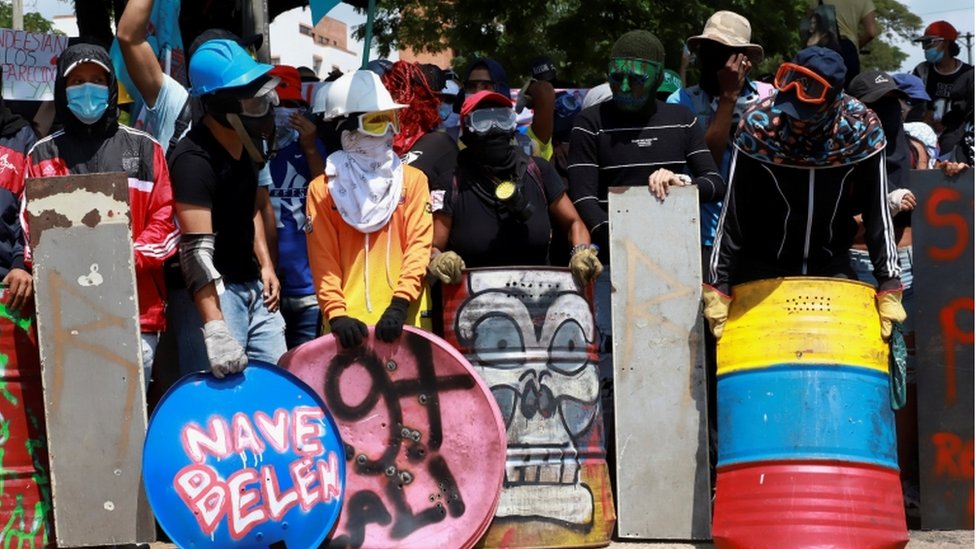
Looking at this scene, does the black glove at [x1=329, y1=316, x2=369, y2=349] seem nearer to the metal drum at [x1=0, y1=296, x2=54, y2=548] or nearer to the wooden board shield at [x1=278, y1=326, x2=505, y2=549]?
the wooden board shield at [x1=278, y1=326, x2=505, y2=549]

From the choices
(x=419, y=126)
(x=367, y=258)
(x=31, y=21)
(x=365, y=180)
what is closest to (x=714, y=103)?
(x=419, y=126)

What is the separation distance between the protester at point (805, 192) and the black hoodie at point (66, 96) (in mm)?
2629

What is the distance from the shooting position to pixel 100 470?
6301 millimetres

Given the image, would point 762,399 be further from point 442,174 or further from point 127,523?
point 127,523

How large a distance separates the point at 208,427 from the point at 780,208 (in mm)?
2587

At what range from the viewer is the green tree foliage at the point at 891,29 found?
140 feet

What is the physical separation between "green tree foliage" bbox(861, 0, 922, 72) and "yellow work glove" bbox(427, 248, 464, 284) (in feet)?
119

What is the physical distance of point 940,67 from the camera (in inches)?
414

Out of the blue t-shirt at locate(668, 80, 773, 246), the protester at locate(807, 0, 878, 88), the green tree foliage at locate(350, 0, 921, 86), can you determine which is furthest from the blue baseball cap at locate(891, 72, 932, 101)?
the green tree foliage at locate(350, 0, 921, 86)

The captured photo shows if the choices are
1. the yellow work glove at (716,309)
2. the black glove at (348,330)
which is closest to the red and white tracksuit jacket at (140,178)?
the black glove at (348,330)

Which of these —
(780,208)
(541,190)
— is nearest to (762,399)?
(780,208)

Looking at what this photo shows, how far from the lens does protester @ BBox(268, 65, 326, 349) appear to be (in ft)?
23.5

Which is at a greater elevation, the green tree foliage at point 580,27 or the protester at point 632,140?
the green tree foliage at point 580,27

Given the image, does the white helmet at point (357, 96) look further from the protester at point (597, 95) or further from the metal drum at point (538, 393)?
the protester at point (597, 95)
